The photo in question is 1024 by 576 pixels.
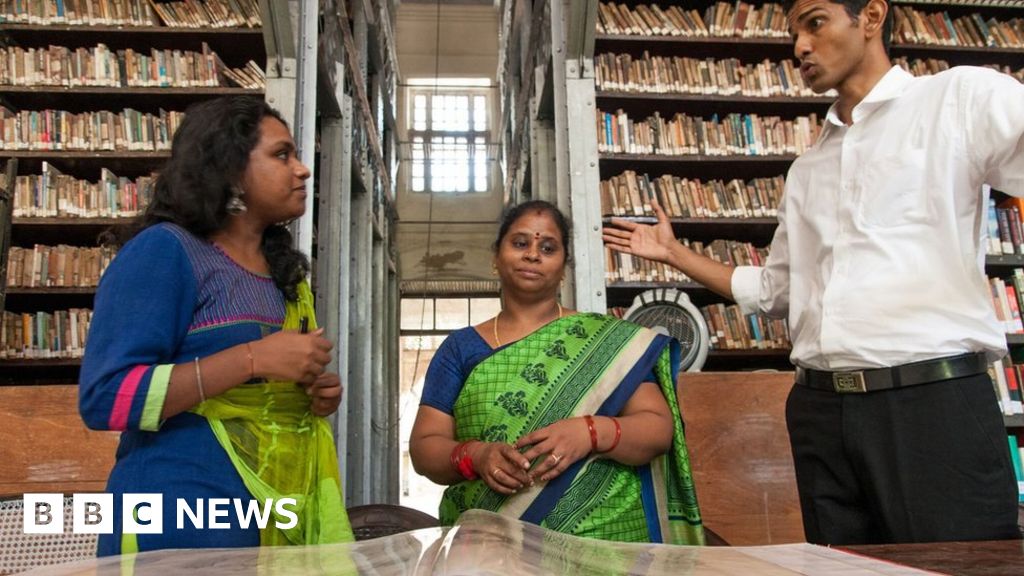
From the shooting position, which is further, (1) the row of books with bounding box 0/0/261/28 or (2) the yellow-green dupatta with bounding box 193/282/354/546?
(1) the row of books with bounding box 0/0/261/28

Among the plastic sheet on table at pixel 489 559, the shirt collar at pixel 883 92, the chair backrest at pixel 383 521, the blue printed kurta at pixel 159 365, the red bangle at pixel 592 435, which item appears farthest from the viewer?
the chair backrest at pixel 383 521

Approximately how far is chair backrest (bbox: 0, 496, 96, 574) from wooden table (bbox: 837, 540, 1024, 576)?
4.52 feet

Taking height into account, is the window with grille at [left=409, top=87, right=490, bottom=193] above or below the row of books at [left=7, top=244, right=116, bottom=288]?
above

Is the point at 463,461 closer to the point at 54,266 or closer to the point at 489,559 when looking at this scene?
the point at 489,559

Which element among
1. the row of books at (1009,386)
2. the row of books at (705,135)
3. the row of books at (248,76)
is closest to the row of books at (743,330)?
the row of books at (705,135)

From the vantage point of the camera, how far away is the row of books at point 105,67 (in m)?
3.71

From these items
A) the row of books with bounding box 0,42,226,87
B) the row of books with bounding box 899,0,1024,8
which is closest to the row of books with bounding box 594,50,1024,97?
the row of books with bounding box 899,0,1024,8

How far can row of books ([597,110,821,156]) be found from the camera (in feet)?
12.0

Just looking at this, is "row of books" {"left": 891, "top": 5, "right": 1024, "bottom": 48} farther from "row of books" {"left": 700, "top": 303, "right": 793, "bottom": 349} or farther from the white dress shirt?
the white dress shirt

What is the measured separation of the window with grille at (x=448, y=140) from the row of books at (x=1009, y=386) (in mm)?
7666

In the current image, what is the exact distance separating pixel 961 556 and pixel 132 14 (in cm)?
428

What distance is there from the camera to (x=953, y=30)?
3965 mm

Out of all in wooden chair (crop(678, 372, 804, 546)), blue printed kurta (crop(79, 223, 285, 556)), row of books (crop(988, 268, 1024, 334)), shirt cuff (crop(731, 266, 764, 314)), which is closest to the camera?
blue printed kurta (crop(79, 223, 285, 556))

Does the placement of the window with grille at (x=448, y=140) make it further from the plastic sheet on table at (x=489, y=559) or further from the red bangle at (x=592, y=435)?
the plastic sheet on table at (x=489, y=559)
